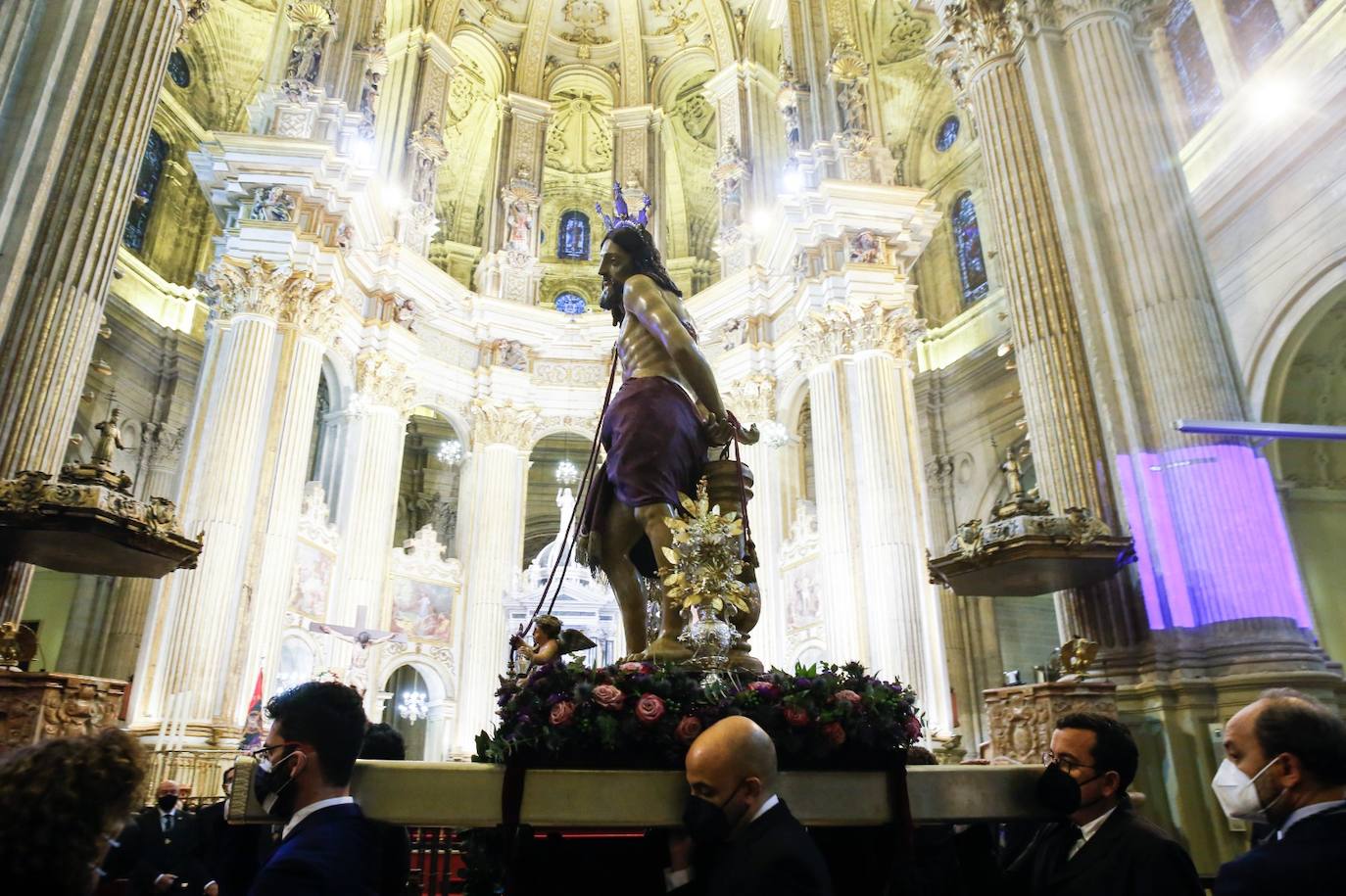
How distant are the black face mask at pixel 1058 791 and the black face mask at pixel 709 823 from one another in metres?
1.29

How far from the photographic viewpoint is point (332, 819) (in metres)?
2.49

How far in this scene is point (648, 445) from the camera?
455 cm

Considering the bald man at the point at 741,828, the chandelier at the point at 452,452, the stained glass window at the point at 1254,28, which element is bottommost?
the bald man at the point at 741,828

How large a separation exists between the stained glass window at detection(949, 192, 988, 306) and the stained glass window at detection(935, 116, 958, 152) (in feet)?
5.61

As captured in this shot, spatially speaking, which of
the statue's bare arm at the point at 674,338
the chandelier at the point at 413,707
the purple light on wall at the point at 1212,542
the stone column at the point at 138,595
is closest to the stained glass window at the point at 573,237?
the stone column at the point at 138,595

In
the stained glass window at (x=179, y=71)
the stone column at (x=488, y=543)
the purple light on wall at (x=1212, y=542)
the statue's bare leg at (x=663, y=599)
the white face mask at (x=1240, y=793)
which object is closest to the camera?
the white face mask at (x=1240, y=793)

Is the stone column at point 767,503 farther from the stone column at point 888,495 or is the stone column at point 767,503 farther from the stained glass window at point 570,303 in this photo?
the stained glass window at point 570,303

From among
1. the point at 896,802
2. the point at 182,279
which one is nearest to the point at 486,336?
the point at 182,279

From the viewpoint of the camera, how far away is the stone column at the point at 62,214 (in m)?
7.16

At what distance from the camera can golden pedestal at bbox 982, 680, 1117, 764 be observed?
675 cm

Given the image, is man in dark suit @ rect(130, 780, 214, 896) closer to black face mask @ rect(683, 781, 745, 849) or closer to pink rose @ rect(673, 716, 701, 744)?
pink rose @ rect(673, 716, 701, 744)

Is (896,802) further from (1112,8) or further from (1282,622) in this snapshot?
(1112,8)

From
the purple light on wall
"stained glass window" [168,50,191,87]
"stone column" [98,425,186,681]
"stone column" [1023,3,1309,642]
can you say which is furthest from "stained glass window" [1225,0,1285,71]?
"stained glass window" [168,50,191,87]

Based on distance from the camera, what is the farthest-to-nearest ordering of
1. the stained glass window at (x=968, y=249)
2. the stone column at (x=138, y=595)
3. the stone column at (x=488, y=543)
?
the stained glass window at (x=968, y=249), the stone column at (x=488, y=543), the stone column at (x=138, y=595)
